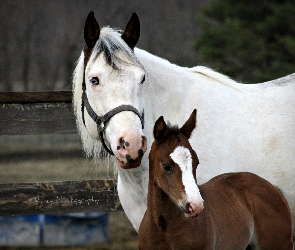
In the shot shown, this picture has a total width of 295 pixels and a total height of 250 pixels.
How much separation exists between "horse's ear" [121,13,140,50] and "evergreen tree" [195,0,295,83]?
29.2ft

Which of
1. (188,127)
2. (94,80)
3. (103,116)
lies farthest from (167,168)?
(94,80)

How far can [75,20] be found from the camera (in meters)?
20.3

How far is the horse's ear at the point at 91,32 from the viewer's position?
3.54 meters

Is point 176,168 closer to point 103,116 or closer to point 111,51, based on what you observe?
point 103,116

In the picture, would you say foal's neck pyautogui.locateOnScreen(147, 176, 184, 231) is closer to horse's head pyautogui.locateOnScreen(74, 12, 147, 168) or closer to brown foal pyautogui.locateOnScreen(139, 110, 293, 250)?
brown foal pyautogui.locateOnScreen(139, 110, 293, 250)

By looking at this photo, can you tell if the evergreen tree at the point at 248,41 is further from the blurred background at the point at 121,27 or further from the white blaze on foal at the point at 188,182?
the white blaze on foal at the point at 188,182

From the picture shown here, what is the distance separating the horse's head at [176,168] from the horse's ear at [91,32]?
807 millimetres

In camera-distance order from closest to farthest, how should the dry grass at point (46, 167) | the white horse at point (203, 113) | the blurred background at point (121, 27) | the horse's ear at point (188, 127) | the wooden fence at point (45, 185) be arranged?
the horse's ear at point (188, 127)
the white horse at point (203, 113)
the wooden fence at point (45, 185)
the dry grass at point (46, 167)
the blurred background at point (121, 27)

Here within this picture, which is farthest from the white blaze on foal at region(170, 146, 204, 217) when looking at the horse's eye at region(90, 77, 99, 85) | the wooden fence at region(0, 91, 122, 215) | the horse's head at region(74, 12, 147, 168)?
the wooden fence at region(0, 91, 122, 215)

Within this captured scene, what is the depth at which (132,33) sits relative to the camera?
12.0 ft

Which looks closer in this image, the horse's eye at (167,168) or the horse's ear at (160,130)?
the horse's eye at (167,168)

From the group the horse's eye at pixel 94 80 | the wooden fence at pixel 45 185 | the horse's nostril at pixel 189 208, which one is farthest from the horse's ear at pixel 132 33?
the wooden fence at pixel 45 185

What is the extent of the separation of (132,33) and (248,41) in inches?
386

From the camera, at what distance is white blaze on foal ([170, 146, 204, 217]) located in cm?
276
